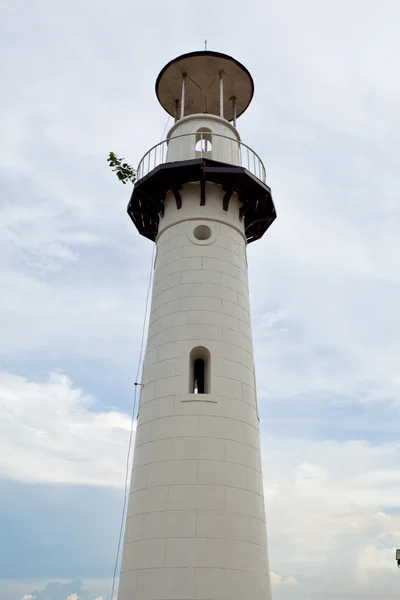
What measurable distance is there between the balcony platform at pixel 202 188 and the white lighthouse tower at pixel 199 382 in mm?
47

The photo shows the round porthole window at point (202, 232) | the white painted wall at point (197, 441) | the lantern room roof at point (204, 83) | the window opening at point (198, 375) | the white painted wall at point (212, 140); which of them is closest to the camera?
the white painted wall at point (197, 441)

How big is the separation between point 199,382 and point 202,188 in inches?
258

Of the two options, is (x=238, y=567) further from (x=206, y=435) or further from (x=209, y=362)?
(x=209, y=362)

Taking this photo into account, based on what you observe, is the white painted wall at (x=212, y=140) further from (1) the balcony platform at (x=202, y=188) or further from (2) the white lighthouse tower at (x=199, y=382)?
(1) the balcony platform at (x=202, y=188)

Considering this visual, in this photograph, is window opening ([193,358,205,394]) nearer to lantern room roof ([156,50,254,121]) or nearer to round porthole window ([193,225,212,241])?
round porthole window ([193,225,212,241])

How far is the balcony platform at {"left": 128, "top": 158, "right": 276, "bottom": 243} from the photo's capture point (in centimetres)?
1783

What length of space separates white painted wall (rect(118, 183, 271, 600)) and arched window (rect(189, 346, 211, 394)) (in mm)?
215

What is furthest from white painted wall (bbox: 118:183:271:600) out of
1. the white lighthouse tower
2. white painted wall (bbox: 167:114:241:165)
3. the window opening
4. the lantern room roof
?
the lantern room roof

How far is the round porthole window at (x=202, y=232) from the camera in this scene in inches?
701

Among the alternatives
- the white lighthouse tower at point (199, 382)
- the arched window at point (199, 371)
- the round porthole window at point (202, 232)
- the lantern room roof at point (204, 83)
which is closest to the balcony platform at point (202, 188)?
the white lighthouse tower at point (199, 382)

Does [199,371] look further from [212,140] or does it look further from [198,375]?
[212,140]

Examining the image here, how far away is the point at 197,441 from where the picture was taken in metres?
13.9

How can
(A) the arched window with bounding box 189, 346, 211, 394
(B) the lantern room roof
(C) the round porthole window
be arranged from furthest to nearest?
1. (B) the lantern room roof
2. (C) the round porthole window
3. (A) the arched window with bounding box 189, 346, 211, 394

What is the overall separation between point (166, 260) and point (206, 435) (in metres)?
6.26
